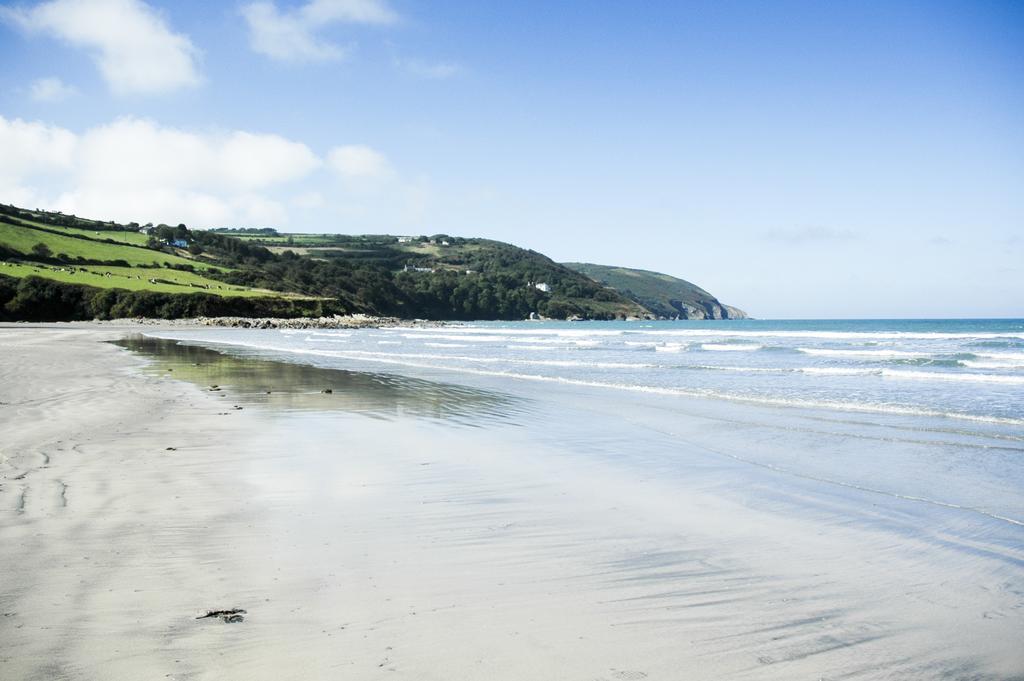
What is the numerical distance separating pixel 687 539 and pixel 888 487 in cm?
337

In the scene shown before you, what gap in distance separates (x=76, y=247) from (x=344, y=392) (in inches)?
3928

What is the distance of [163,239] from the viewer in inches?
5059

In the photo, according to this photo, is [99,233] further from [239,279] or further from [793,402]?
[793,402]

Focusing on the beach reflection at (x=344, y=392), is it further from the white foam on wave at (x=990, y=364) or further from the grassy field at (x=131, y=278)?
the grassy field at (x=131, y=278)

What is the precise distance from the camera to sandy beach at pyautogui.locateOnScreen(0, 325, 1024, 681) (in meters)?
3.49

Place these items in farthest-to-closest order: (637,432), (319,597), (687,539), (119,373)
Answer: (119,373) → (637,432) → (687,539) → (319,597)

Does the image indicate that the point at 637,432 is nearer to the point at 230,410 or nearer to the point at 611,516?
the point at 611,516

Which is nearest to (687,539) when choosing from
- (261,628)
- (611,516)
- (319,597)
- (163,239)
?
(611,516)

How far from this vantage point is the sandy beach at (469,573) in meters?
3.49

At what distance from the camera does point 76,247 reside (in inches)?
3851

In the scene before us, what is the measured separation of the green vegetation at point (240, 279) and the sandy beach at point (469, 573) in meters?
81.7

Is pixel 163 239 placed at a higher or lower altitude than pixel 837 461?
higher

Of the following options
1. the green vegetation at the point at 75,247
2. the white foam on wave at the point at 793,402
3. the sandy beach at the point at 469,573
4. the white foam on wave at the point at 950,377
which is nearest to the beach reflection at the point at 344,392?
the white foam on wave at the point at 793,402

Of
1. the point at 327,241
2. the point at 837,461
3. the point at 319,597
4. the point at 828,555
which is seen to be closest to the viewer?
the point at 319,597
